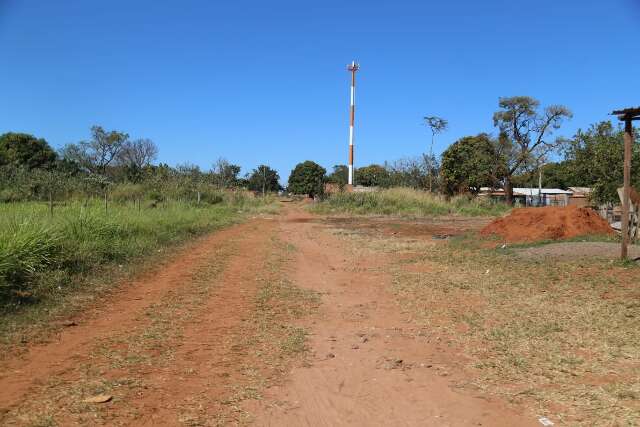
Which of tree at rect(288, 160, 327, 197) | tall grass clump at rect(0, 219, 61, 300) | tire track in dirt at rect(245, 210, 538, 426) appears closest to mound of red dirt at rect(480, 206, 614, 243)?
tire track in dirt at rect(245, 210, 538, 426)

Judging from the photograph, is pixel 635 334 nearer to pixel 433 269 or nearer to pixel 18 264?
pixel 433 269

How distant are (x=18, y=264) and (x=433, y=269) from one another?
7.17 m

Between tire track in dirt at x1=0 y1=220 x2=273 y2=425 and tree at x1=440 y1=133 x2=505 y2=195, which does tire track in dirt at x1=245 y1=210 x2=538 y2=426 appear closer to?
tire track in dirt at x1=0 y1=220 x2=273 y2=425

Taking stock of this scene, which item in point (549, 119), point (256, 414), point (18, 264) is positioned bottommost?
point (256, 414)

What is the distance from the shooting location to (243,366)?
443 centimetres

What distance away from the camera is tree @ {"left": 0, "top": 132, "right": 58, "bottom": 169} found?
4506cm

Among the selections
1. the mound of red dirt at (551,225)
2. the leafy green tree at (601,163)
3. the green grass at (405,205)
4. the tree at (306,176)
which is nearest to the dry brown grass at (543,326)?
the mound of red dirt at (551,225)

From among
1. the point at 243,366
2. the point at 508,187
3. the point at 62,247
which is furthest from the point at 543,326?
the point at 508,187

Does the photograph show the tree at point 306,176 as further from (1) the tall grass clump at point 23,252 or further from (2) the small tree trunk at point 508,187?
(1) the tall grass clump at point 23,252

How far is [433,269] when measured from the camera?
9.94 metres

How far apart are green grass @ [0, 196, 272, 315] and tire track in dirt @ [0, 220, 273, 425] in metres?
0.84

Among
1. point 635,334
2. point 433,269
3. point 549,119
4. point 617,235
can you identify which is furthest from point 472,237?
point 549,119

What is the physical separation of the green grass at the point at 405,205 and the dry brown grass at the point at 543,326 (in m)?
21.6

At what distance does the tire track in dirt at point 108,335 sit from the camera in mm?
3803
